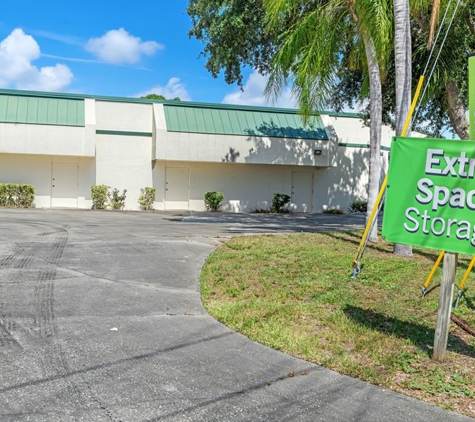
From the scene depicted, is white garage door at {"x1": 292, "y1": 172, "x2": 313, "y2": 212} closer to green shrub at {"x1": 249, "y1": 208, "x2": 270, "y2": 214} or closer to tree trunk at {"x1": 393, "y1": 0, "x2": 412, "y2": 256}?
green shrub at {"x1": 249, "y1": 208, "x2": 270, "y2": 214}

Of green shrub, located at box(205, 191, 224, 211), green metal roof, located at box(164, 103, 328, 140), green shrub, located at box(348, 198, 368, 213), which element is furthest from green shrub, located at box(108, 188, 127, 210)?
green shrub, located at box(348, 198, 368, 213)

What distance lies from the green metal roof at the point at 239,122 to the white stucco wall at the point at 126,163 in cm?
186

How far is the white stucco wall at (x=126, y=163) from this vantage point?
23234 mm

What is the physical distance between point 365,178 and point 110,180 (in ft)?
45.1

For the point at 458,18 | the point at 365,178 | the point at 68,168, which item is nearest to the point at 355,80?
the point at 458,18

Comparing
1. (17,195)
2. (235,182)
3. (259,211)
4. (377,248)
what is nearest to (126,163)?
(17,195)

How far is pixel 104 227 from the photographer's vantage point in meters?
14.4

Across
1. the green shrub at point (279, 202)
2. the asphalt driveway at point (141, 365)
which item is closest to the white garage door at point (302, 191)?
the green shrub at point (279, 202)

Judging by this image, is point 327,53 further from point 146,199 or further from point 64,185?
→ point 64,185

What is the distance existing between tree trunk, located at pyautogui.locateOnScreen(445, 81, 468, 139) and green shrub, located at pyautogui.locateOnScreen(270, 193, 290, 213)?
11.2 metres

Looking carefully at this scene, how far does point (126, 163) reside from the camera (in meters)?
23.6

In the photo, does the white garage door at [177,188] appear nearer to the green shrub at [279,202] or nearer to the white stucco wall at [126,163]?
the white stucco wall at [126,163]

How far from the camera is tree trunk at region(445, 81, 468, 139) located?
14501 mm

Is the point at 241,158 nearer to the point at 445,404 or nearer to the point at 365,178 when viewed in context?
the point at 365,178
